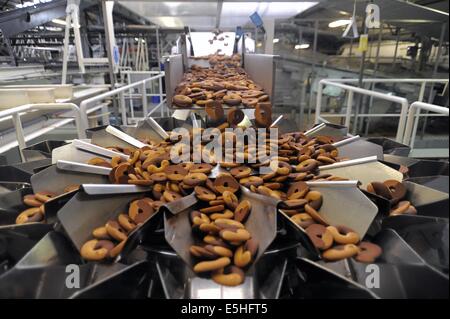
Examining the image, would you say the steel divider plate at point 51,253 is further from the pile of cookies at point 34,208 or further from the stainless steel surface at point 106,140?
the stainless steel surface at point 106,140

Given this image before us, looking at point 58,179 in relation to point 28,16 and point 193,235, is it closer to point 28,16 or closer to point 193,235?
point 193,235

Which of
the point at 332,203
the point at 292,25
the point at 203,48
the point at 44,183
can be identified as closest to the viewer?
the point at 332,203

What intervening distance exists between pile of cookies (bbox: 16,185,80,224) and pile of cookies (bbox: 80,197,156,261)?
0.19m

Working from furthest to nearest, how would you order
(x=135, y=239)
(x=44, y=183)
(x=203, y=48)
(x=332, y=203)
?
(x=203, y=48) → (x=44, y=183) → (x=332, y=203) → (x=135, y=239)

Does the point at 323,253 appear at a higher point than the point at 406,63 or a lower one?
lower

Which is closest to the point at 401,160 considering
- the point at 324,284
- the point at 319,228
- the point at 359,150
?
the point at 359,150

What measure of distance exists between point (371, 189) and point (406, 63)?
4.92 metres

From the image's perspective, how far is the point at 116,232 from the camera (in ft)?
2.33

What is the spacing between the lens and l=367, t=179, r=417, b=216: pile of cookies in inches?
31.0

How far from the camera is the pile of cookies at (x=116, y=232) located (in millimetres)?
658

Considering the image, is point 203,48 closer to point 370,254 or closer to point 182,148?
point 182,148

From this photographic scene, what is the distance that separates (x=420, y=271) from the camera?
1.93ft

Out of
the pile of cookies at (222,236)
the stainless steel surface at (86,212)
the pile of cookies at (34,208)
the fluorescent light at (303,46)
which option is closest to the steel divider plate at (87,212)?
the stainless steel surface at (86,212)
